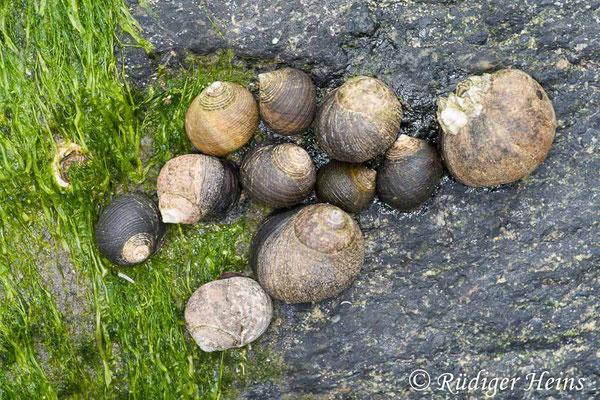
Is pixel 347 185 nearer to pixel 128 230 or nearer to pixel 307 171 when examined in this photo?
pixel 307 171

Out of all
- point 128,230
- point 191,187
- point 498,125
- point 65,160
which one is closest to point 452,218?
point 498,125

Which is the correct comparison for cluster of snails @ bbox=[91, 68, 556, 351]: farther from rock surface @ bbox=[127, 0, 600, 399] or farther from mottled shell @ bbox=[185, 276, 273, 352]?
rock surface @ bbox=[127, 0, 600, 399]

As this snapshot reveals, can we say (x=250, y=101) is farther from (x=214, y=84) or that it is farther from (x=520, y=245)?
(x=520, y=245)

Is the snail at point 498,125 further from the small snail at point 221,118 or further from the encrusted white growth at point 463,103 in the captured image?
the small snail at point 221,118

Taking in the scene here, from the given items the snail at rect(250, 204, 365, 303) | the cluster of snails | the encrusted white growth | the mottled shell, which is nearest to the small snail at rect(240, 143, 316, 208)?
the cluster of snails

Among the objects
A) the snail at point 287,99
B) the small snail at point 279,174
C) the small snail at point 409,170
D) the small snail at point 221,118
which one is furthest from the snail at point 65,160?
the small snail at point 409,170

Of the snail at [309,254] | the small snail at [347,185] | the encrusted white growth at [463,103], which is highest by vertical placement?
A: the encrusted white growth at [463,103]

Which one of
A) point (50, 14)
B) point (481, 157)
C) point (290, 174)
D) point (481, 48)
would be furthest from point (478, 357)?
point (50, 14)

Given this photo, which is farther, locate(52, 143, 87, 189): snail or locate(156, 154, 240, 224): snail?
locate(52, 143, 87, 189): snail
